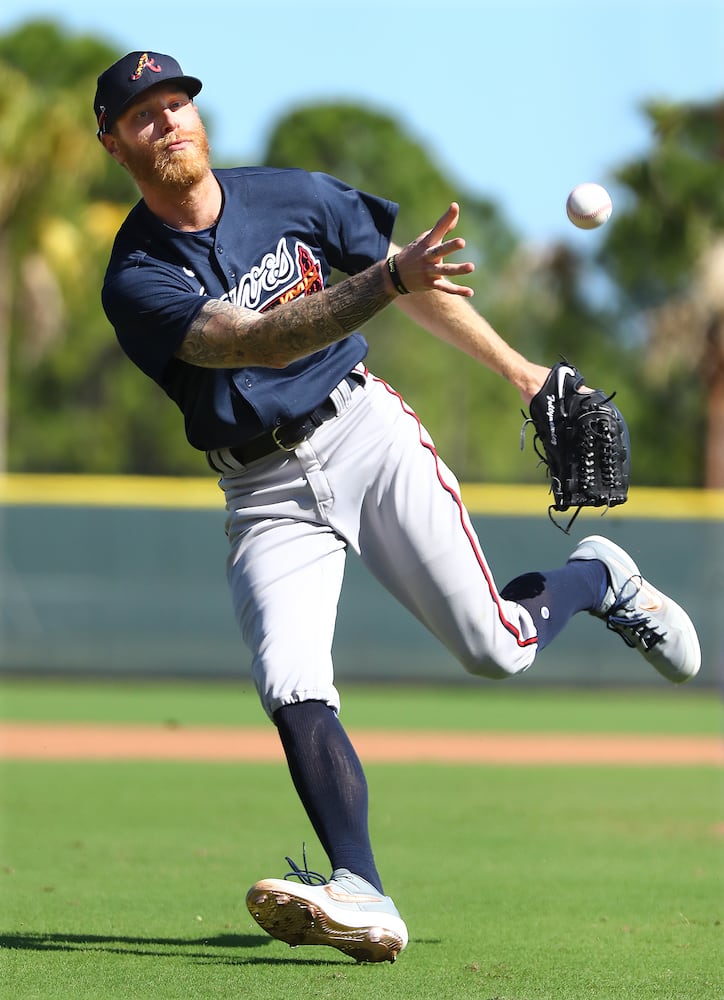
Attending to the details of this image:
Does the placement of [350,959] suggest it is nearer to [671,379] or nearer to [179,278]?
[179,278]

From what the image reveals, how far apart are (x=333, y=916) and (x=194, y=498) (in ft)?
32.0

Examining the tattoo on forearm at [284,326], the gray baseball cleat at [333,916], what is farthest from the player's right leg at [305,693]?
the tattoo on forearm at [284,326]

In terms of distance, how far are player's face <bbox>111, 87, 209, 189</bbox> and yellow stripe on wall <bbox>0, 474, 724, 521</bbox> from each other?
9.12m

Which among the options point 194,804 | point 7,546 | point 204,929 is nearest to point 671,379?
point 7,546

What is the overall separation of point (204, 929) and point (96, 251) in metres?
24.3

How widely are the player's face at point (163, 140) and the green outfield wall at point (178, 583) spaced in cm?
908

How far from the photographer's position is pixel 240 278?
12.7 ft

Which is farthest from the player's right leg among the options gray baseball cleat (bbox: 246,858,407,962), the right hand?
the right hand

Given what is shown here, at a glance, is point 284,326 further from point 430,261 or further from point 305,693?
point 305,693

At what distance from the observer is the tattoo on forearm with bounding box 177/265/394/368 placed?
346cm

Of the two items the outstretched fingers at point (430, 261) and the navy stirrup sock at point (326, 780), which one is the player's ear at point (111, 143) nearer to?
the outstretched fingers at point (430, 261)

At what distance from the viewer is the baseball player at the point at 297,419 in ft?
12.1

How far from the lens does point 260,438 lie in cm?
388

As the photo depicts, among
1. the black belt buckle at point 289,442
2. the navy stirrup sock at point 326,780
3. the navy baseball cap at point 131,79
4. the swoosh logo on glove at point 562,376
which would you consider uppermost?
the navy baseball cap at point 131,79
